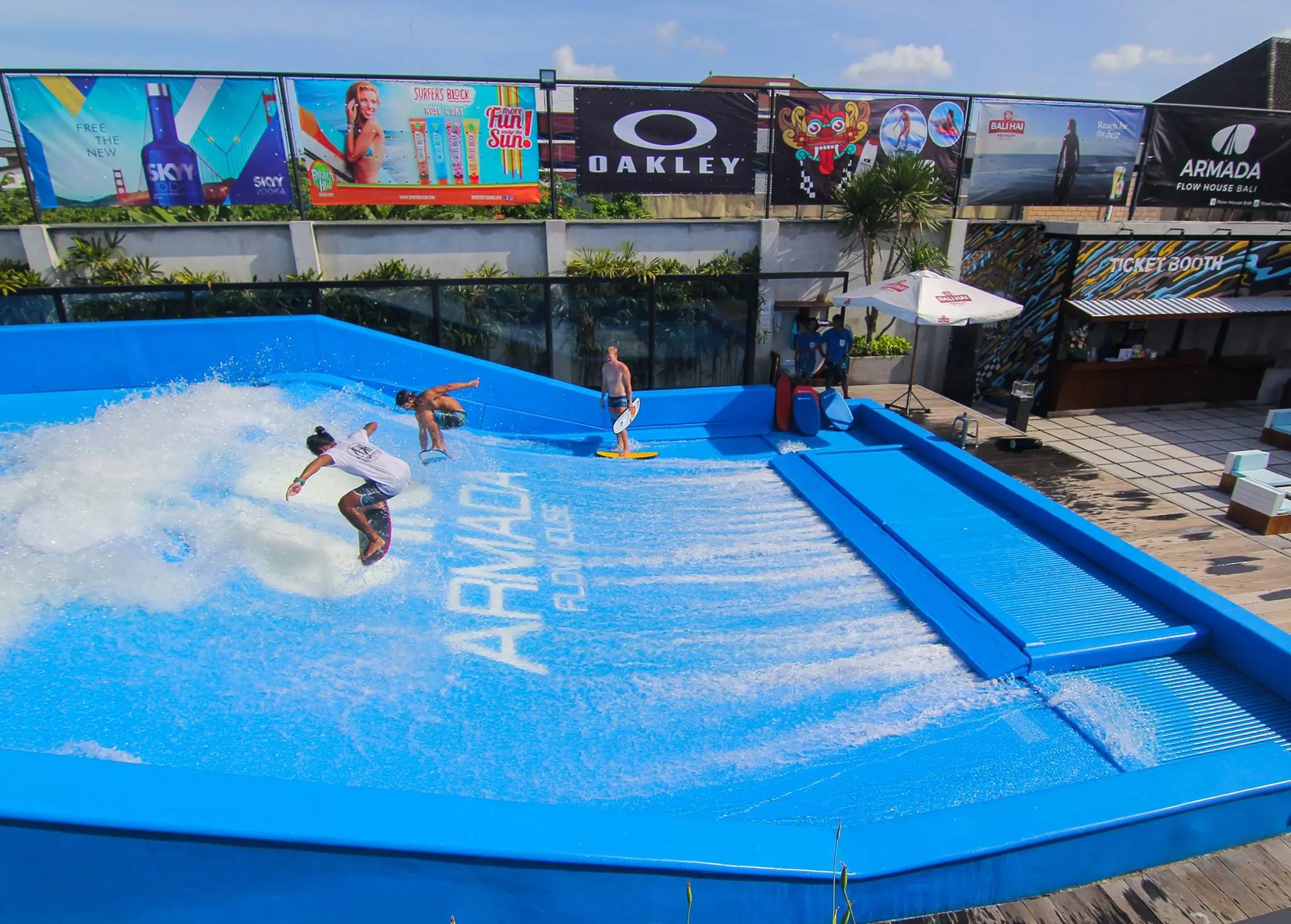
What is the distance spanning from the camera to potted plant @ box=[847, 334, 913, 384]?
11.9 m

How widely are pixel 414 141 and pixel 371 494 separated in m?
6.46

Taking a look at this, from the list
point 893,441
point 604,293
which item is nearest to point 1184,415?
point 893,441

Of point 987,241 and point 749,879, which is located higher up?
point 987,241

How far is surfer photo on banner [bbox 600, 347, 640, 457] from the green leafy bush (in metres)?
4.33

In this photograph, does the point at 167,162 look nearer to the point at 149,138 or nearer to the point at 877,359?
the point at 149,138

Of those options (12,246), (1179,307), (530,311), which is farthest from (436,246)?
(1179,307)

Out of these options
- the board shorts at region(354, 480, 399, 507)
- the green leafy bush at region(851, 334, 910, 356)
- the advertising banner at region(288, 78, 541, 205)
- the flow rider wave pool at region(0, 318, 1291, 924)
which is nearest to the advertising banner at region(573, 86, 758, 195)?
the advertising banner at region(288, 78, 541, 205)

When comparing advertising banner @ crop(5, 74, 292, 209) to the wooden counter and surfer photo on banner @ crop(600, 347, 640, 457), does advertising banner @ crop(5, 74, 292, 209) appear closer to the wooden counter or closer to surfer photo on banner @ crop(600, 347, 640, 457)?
surfer photo on banner @ crop(600, 347, 640, 457)

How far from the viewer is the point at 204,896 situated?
290 cm

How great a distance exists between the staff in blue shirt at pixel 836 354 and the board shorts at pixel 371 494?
22.5ft

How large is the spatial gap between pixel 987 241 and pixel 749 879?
11.4m

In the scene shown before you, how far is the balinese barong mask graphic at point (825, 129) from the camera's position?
36.1ft

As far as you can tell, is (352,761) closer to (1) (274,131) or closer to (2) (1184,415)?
(1) (274,131)

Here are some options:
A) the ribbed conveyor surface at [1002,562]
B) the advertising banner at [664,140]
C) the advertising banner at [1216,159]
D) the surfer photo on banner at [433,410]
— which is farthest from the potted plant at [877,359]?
the surfer photo on banner at [433,410]
